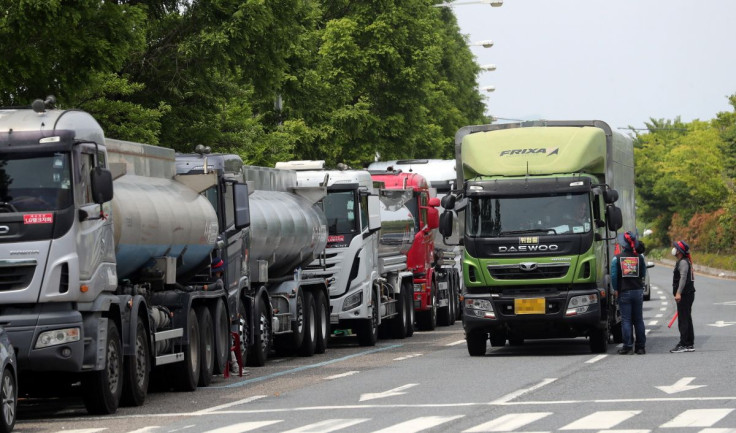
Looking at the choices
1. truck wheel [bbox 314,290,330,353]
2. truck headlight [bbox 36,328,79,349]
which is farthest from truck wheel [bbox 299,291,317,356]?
truck headlight [bbox 36,328,79,349]

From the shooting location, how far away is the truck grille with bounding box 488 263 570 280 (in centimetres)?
2411

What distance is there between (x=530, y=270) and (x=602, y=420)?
9.93 metres

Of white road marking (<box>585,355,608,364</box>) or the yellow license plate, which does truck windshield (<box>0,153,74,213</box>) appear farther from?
the yellow license plate

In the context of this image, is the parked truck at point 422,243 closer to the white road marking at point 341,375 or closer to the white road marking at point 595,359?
the white road marking at point 595,359

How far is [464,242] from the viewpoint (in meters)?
24.8

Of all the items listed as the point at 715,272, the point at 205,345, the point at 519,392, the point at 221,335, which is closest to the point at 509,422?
the point at 519,392

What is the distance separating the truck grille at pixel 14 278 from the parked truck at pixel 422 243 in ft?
59.5

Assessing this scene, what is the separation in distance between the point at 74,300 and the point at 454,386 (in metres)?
4.87

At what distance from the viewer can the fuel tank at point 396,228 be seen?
1275 inches

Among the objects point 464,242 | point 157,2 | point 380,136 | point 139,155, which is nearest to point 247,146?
point 157,2

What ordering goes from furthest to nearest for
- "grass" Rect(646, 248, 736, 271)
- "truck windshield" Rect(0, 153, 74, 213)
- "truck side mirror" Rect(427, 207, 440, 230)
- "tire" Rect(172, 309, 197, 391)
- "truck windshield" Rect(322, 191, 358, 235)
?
1. "grass" Rect(646, 248, 736, 271)
2. "truck side mirror" Rect(427, 207, 440, 230)
3. "truck windshield" Rect(322, 191, 358, 235)
4. "tire" Rect(172, 309, 197, 391)
5. "truck windshield" Rect(0, 153, 74, 213)

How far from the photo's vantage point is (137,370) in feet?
58.7

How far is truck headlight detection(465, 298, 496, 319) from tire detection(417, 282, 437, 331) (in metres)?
10.3

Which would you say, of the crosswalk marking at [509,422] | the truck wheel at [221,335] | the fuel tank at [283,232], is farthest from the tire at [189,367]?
the crosswalk marking at [509,422]
